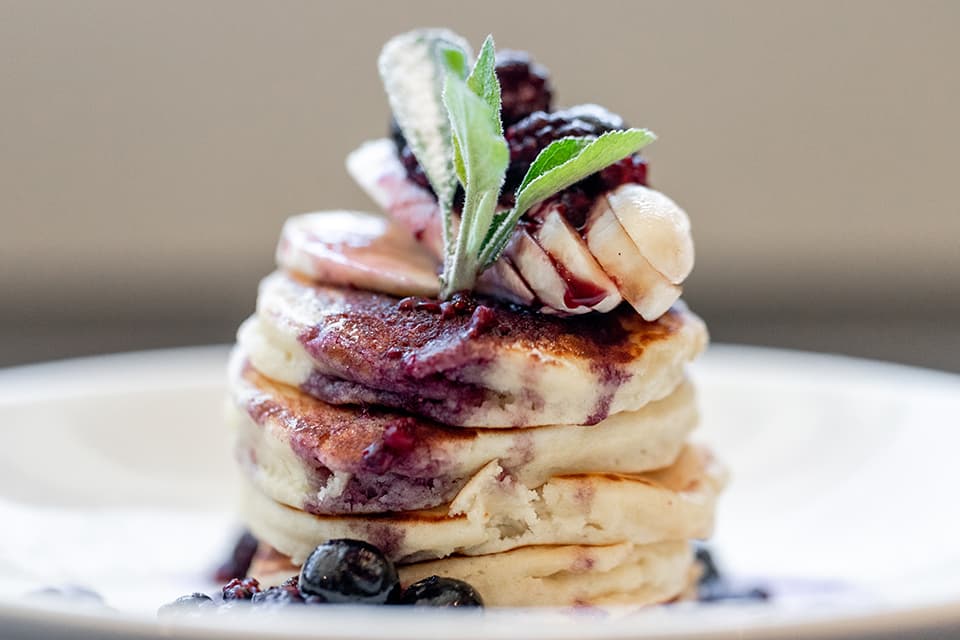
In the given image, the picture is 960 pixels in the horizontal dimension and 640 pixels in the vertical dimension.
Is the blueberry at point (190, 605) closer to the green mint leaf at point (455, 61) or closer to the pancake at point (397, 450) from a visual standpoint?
the pancake at point (397, 450)

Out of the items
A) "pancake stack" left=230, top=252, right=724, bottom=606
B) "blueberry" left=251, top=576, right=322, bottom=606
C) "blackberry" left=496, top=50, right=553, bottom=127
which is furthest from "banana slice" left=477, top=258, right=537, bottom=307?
"blueberry" left=251, top=576, right=322, bottom=606

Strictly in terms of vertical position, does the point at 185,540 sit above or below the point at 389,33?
below

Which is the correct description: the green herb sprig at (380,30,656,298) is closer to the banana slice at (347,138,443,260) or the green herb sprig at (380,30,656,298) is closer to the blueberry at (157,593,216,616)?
the banana slice at (347,138,443,260)

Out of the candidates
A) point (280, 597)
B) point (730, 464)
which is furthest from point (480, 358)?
point (730, 464)

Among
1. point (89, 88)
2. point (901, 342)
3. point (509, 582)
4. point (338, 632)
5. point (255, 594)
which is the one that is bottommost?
point (338, 632)

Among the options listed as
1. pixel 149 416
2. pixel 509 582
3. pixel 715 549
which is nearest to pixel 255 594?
pixel 509 582

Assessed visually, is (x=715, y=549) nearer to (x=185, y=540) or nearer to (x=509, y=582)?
(x=509, y=582)

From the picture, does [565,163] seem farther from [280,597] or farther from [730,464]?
[730,464]

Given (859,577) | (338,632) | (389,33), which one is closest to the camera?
(338,632)
